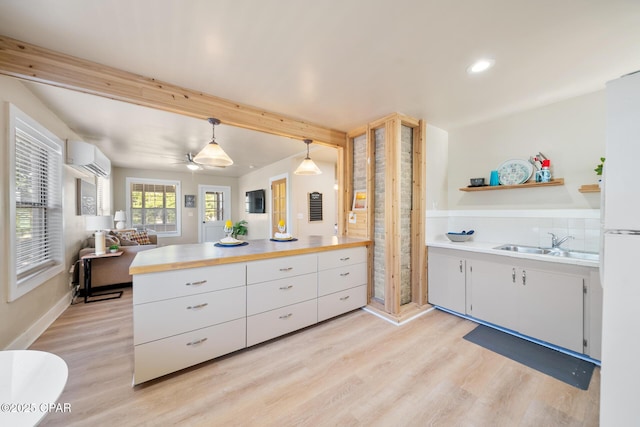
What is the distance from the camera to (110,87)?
1962 millimetres

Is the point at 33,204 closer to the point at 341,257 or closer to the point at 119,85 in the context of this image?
the point at 119,85

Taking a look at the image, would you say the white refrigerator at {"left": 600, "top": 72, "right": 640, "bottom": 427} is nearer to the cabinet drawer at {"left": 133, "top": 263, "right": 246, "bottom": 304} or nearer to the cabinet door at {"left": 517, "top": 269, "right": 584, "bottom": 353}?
the cabinet door at {"left": 517, "top": 269, "right": 584, "bottom": 353}

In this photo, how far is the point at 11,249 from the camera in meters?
2.02

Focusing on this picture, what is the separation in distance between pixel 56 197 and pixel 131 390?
2656mm

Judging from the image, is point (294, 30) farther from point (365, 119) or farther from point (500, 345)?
point (500, 345)

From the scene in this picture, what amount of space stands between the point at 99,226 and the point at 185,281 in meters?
2.62

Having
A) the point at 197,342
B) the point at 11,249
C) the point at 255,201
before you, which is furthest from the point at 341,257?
the point at 255,201

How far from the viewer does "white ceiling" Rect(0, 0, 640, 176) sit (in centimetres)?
141

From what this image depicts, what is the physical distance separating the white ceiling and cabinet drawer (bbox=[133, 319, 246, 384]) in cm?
216

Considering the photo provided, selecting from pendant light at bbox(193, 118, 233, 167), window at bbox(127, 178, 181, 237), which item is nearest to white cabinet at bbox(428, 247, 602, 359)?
pendant light at bbox(193, 118, 233, 167)

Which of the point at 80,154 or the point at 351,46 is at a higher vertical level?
the point at 351,46

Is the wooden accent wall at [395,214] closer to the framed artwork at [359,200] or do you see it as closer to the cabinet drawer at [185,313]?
the framed artwork at [359,200]

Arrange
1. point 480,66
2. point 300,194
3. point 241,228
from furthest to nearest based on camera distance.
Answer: point 241,228 → point 300,194 → point 480,66

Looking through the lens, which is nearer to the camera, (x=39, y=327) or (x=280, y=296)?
(x=280, y=296)
